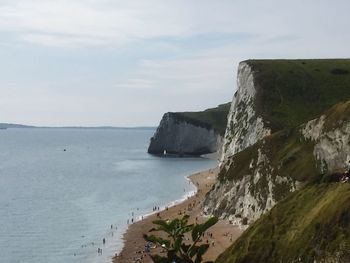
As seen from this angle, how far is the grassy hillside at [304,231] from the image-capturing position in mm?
27250

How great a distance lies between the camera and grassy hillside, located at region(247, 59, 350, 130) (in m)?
116

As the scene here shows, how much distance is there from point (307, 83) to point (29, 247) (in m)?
85.4

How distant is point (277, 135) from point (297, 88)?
4979cm

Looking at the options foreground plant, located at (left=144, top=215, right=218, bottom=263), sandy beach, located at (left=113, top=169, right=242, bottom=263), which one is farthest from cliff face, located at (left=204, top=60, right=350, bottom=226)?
foreground plant, located at (left=144, top=215, right=218, bottom=263)

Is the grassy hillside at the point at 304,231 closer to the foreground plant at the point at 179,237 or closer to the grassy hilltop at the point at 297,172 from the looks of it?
the grassy hilltop at the point at 297,172

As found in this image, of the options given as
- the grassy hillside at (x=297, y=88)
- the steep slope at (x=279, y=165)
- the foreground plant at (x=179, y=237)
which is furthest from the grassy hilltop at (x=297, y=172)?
the foreground plant at (x=179, y=237)

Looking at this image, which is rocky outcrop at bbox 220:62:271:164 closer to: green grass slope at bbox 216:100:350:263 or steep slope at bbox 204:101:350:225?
steep slope at bbox 204:101:350:225

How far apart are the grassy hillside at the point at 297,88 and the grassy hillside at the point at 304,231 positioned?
231 ft

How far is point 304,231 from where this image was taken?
3006 cm

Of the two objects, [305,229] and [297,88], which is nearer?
[305,229]

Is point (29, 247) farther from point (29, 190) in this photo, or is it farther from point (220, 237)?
point (29, 190)

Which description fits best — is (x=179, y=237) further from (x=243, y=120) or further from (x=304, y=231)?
(x=243, y=120)

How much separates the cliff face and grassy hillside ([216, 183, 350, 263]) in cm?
497

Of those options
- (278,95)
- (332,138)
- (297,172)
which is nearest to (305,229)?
(332,138)
